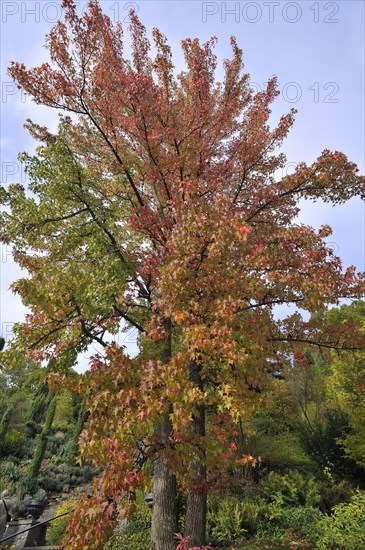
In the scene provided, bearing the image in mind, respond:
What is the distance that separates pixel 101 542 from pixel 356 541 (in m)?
5.05

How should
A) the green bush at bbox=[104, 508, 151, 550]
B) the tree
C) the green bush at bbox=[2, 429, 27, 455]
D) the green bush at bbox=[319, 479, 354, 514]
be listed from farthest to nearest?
1. the green bush at bbox=[2, 429, 27, 455]
2. the tree
3. the green bush at bbox=[319, 479, 354, 514]
4. the green bush at bbox=[104, 508, 151, 550]

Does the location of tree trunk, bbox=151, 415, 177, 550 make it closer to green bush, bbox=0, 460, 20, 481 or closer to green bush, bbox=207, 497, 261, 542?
green bush, bbox=207, 497, 261, 542

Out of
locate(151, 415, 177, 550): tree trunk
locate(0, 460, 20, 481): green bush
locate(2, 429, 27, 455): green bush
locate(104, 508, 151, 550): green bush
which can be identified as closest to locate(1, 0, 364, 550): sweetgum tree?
locate(151, 415, 177, 550): tree trunk

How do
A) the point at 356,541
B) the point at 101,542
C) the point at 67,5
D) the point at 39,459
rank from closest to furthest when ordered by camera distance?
the point at 101,542
the point at 67,5
the point at 356,541
the point at 39,459

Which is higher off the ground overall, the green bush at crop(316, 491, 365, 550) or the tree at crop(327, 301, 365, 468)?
the tree at crop(327, 301, 365, 468)

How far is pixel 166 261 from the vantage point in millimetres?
5758

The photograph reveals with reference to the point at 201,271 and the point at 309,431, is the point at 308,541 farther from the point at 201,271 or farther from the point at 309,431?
the point at 201,271

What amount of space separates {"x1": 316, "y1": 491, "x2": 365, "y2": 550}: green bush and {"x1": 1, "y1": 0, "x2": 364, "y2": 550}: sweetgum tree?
2.63 meters

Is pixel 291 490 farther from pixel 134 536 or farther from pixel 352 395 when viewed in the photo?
pixel 352 395

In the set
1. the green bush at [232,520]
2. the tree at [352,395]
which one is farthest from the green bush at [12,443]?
the tree at [352,395]

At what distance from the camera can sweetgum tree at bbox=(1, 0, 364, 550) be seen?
400 cm

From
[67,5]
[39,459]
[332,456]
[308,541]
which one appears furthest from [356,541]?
[39,459]

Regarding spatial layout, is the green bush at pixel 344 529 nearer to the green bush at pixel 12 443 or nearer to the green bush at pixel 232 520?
the green bush at pixel 232 520

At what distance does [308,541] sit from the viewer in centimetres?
651
